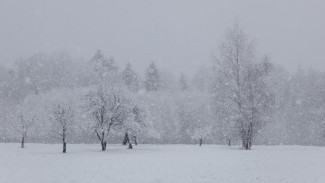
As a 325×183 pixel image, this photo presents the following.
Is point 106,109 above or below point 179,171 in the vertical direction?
above

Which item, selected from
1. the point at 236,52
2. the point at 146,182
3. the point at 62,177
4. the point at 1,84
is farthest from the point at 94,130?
the point at 1,84

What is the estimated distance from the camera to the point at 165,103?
10369 cm

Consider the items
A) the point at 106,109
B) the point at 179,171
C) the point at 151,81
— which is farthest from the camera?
the point at 151,81

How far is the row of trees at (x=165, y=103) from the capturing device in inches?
1842

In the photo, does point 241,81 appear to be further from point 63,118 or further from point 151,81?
point 151,81

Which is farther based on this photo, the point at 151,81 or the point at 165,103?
the point at 151,81

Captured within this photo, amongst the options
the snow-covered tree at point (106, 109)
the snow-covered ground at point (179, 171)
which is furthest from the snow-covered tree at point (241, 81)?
the snow-covered tree at point (106, 109)

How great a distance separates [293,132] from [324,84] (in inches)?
1106

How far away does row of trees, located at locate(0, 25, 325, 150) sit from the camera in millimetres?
46781

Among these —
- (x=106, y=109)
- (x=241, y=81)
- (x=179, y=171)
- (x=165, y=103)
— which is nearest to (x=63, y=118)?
(x=106, y=109)

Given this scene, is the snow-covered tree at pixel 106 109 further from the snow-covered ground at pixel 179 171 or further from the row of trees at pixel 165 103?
the snow-covered ground at pixel 179 171

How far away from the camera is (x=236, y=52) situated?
47.2 m

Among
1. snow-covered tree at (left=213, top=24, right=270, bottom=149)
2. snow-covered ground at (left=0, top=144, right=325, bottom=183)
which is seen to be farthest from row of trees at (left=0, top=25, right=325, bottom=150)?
snow-covered ground at (left=0, top=144, right=325, bottom=183)

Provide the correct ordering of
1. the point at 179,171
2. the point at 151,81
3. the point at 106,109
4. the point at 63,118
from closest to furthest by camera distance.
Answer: the point at 179,171
the point at 63,118
the point at 106,109
the point at 151,81
